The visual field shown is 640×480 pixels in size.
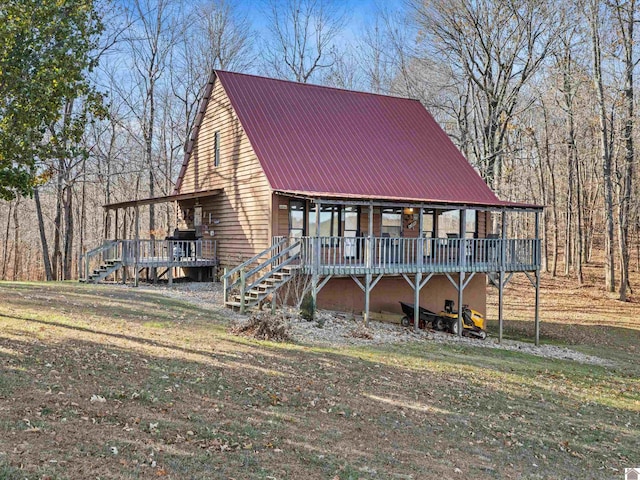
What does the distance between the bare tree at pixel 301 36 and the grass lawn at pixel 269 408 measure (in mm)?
26835

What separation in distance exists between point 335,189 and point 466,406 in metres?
10.6

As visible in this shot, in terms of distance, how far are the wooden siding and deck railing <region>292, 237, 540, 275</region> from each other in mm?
2506

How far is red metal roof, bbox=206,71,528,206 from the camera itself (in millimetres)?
18906

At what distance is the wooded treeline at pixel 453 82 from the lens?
28250 millimetres

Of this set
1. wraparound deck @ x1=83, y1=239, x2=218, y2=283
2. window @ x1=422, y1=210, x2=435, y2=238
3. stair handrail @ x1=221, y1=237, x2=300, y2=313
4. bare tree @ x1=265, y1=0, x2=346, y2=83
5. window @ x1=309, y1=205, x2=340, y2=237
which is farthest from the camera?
bare tree @ x1=265, y1=0, x2=346, y2=83

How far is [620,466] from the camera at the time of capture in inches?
293

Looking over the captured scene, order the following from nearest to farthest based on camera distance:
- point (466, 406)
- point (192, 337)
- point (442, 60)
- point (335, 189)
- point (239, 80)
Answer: point (466, 406)
point (192, 337)
point (335, 189)
point (239, 80)
point (442, 60)

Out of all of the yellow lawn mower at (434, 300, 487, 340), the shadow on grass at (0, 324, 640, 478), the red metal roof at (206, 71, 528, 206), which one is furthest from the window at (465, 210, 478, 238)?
the shadow on grass at (0, 324, 640, 478)

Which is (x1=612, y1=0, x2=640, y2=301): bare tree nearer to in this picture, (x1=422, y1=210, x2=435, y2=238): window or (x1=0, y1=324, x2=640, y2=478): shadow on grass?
(x1=422, y1=210, x2=435, y2=238): window

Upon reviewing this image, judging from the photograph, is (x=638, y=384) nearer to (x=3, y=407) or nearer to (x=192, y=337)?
(x=192, y=337)

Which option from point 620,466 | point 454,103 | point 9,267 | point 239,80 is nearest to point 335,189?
point 239,80

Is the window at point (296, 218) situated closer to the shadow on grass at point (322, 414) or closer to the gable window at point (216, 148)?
the gable window at point (216, 148)

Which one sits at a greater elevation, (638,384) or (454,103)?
(454,103)

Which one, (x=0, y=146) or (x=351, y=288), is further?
(x=351, y=288)
